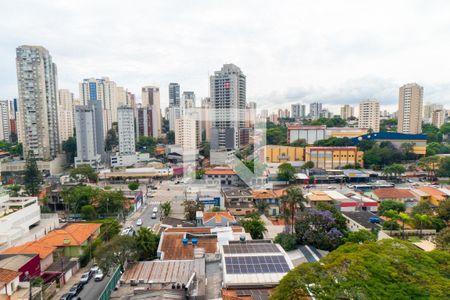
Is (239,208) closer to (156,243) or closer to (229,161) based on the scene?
(156,243)

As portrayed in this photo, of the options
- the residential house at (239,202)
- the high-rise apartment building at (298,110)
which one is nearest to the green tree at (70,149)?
the residential house at (239,202)

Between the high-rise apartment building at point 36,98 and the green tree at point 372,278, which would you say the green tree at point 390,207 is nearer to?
the green tree at point 372,278

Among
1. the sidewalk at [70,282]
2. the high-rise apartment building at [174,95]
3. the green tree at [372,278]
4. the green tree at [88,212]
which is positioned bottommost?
the sidewalk at [70,282]

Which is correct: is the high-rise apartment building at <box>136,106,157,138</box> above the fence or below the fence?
above

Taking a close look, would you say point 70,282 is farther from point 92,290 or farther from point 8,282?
point 8,282

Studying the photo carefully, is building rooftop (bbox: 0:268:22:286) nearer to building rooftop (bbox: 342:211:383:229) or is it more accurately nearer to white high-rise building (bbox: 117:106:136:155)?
building rooftop (bbox: 342:211:383:229)

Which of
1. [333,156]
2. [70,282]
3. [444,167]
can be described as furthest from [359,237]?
[444,167]

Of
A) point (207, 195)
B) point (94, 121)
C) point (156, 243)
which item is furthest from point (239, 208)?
point (94, 121)

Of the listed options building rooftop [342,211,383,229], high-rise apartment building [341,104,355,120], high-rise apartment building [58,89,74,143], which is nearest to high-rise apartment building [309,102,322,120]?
high-rise apartment building [341,104,355,120]
